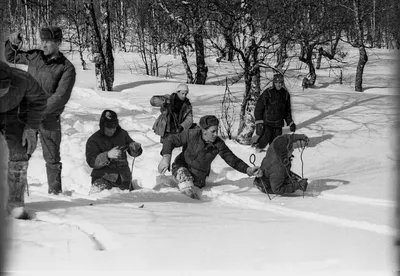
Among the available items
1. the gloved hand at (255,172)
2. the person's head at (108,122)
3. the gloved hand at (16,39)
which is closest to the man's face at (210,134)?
the gloved hand at (255,172)

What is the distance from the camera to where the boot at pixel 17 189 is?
15.4 ft

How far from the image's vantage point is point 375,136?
10.5 metres

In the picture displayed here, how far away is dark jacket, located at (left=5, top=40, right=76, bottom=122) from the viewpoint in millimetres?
6117

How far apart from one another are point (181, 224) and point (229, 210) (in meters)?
1.08

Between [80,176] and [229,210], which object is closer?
[229,210]

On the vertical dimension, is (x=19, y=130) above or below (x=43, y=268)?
above

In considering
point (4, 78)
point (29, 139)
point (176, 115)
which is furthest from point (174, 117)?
point (4, 78)

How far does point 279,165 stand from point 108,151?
1890mm

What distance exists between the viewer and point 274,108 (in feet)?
31.8

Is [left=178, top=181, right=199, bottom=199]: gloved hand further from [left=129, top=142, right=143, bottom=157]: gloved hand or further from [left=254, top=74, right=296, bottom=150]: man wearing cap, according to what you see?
[left=254, top=74, right=296, bottom=150]: man wearing cap

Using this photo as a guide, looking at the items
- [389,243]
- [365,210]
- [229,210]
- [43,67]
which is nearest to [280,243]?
[389,243]

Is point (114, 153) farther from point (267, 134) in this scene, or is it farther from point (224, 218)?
point (267, 134)

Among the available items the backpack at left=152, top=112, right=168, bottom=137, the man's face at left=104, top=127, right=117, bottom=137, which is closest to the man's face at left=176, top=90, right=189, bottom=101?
the backpack at left=152, top=112, right=168, bottom=137

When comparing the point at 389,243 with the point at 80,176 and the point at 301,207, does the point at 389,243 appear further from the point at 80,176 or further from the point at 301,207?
the point at 80,176
